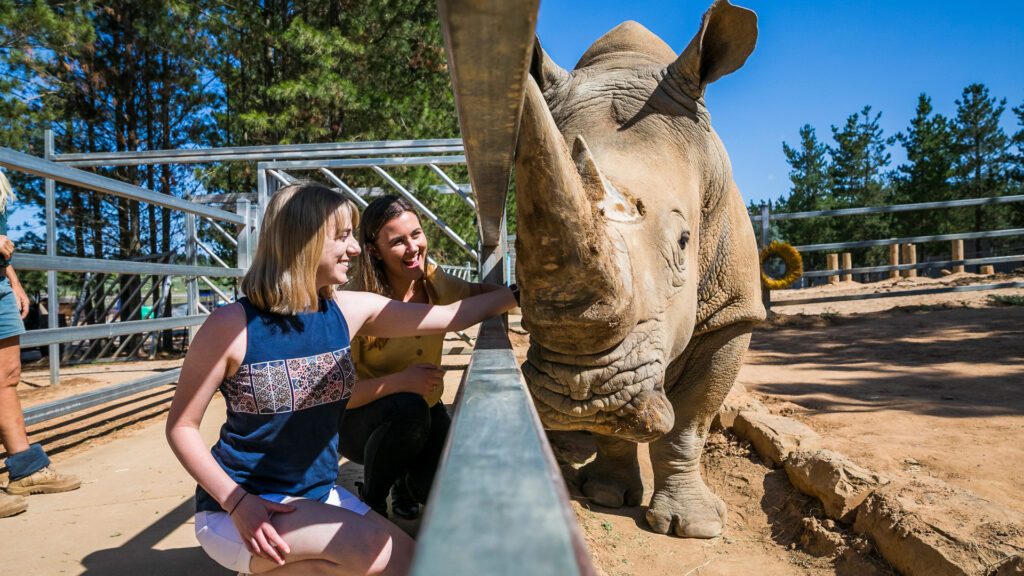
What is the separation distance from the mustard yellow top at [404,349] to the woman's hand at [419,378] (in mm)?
245

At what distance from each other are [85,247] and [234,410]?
14.6m

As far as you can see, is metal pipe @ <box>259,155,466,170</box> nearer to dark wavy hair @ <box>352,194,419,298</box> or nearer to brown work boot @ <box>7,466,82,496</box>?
brown work boot @ <box>7,466,82,496</box>

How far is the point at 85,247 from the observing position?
13.8 meters

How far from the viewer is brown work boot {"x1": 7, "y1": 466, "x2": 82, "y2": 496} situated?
11.8 ft

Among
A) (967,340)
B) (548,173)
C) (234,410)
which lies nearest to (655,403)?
(548,173)

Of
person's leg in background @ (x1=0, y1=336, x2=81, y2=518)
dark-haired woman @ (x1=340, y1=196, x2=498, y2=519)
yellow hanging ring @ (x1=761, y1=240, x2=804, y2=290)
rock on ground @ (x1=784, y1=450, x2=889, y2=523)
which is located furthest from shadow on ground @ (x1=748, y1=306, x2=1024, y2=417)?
person's leg in background @ (x1=0, y1=336, x2=81, y2=518)

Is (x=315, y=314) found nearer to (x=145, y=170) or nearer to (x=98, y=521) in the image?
(x=98, y=521)

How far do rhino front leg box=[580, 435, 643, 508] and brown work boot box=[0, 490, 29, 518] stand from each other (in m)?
3.11

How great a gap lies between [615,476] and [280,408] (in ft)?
8.74

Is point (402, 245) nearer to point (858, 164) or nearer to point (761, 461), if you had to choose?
point (761, 461)

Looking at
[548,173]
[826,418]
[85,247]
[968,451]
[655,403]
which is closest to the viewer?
[548,173]

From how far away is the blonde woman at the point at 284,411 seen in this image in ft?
5.66

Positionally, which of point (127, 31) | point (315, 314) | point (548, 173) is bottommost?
point (315, 314)

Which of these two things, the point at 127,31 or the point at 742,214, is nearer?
the point at 742,214
